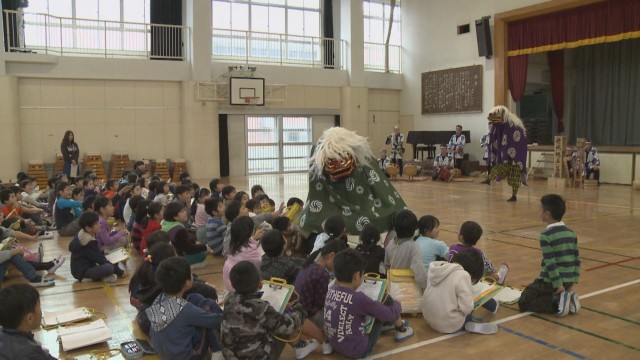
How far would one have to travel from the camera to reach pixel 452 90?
1778 cm

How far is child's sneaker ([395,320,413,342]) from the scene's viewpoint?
Answer: 3.72 metres

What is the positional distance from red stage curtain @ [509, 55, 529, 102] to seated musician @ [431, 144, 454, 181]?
2.64 metres

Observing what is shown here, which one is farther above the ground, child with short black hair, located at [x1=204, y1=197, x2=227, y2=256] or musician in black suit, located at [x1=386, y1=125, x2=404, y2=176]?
musician in black suit, located at [x1=386, y1=125, x2=404, y2=176]

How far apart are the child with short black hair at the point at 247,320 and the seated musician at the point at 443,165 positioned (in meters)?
12.8

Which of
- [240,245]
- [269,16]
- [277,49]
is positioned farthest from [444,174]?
[240,245]

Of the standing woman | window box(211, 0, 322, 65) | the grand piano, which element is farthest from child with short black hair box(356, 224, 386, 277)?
window box(211, 0, 322, 65)

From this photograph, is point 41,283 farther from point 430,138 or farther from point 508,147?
point 430,138

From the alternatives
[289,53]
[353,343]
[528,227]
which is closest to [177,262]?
[353,343]

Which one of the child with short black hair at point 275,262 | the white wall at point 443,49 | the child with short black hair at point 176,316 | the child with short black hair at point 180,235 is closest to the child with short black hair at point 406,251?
the child with short black hair at point 275,262

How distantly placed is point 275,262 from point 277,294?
0.50 m

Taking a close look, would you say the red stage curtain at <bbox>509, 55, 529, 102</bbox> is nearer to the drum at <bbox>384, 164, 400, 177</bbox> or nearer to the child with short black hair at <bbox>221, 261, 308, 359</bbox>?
the drum at <bbox>384, 164, 400, 177</bbox>

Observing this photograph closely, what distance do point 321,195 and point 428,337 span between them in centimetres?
211

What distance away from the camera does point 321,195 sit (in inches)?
219

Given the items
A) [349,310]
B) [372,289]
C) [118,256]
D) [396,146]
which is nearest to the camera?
[349,310]
